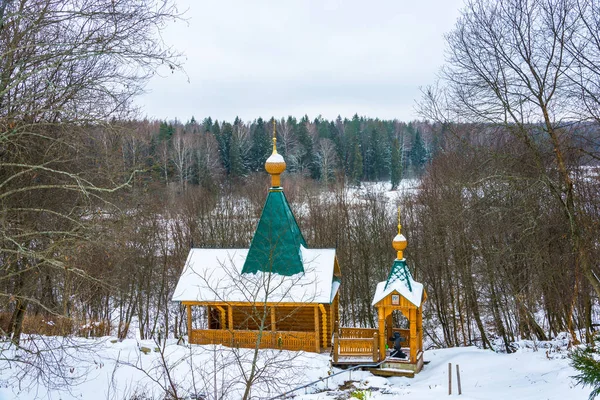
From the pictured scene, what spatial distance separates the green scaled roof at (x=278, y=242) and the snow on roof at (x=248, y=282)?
258mm

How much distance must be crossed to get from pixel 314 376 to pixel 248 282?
10.6 ft

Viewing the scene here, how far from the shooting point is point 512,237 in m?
16.1

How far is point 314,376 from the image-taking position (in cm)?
1258

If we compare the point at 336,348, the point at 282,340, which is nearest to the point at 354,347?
the point at 336,348

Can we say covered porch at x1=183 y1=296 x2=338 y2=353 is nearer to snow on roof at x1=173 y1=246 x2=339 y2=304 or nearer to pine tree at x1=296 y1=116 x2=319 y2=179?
snow on roof at x1=173 y1=246 x2=339 y2=304

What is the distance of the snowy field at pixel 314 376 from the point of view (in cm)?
932

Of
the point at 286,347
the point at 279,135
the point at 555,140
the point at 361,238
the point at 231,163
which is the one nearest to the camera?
the point at 555,140

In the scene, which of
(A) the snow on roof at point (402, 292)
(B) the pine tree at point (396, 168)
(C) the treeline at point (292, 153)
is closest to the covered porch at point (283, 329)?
(A) the snow on roof at point (402, 292)

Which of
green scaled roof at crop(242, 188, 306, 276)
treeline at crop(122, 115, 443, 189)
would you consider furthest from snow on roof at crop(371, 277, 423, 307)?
treeline at crop(122, 115, 443, 189)

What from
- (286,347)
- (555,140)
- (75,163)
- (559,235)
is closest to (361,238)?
(286,347)

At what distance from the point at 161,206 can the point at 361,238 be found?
11075 mm

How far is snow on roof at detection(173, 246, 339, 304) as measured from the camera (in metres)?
13.9

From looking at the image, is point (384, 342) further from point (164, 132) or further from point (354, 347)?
point (164, 132)

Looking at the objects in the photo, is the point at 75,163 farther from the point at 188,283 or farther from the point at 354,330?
the point at 354,330
